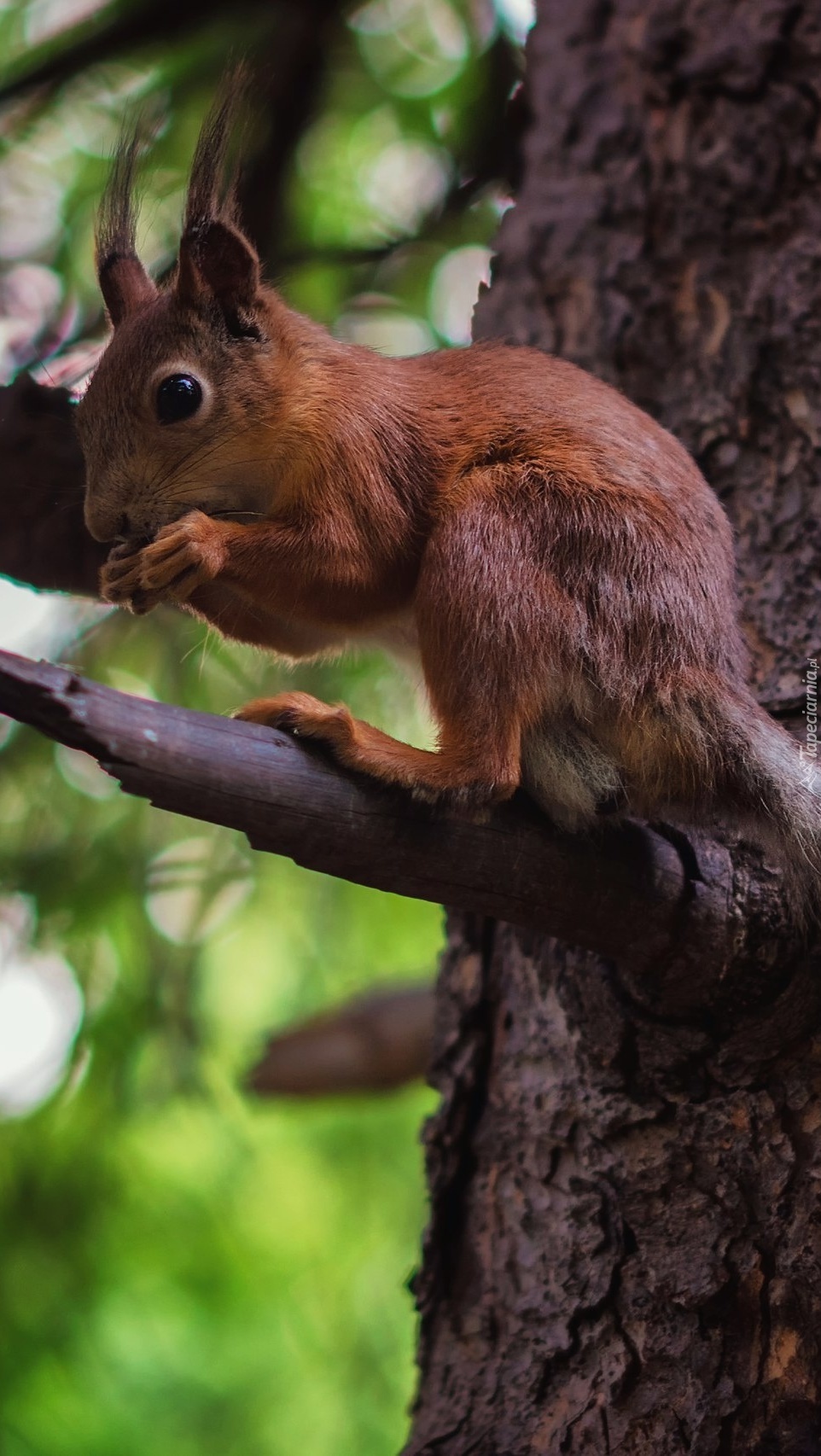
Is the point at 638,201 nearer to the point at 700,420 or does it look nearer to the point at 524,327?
the point at 524,327

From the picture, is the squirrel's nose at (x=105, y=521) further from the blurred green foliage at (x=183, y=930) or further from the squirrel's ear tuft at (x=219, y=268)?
the blurred green foliage at (x=183, y=930)

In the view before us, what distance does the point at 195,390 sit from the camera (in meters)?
1.91

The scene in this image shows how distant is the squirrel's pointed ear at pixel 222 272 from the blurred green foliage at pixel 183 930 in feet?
1.62

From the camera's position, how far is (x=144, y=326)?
78.1 inches

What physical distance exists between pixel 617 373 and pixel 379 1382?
271cm

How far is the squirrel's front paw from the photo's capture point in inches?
64.0

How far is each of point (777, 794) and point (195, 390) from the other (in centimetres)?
106

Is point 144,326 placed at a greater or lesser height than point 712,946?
greater

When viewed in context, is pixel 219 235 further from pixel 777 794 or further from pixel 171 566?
pixel 777 794

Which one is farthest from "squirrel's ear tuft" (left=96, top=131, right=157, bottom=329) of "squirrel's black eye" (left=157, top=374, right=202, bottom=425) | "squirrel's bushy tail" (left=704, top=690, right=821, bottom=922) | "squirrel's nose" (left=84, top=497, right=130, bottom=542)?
"squirrel's bushy tail" (left=704, top=690, right=821, bottom=922)

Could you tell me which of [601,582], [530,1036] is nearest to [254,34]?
[601,582]

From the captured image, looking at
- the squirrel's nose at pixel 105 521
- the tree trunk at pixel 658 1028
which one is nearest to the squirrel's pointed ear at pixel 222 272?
the squirrel's nose at pixel 105 521

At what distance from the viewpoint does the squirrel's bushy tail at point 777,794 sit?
1.67 meters

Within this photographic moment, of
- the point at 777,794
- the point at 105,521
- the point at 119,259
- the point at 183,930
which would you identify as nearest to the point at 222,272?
the point at 119,259
